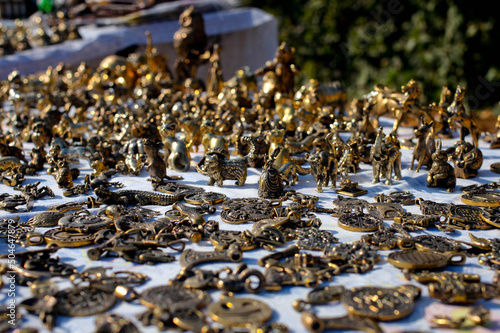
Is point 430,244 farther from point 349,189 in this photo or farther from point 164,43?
point 164,43

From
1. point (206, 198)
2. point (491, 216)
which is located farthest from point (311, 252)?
point (491, 216)

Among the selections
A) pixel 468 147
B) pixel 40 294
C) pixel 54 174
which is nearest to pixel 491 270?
pixel 468 147

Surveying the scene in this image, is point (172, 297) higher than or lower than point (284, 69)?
lower

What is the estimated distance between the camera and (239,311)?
174 cm

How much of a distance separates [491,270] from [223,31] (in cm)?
731

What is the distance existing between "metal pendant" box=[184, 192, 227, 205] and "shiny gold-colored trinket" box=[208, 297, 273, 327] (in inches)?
43.6

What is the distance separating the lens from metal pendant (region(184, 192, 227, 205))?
2885 mm

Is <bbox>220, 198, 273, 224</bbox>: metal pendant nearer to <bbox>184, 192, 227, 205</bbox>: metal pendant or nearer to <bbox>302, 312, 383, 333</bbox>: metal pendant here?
Result: <bbox>184, 192, 227, 205</bbox>: metal pendant

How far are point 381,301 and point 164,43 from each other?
25.0 feet

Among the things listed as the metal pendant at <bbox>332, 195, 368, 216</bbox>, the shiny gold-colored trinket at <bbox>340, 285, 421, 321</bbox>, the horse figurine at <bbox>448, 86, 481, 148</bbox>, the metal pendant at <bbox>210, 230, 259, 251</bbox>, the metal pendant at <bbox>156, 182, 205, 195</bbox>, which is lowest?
the metal pendant at <bbox>156, 182, 205, 195</bbox>

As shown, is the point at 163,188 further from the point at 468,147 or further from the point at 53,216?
the point at 468,147

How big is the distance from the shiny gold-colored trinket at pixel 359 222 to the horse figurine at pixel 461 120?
1.62 m

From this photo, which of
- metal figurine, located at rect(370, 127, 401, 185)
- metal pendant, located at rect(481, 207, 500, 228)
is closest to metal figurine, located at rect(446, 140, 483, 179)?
metal figurine, located at rect(370, 127, 401, 185)

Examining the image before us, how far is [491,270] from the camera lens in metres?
2.08
